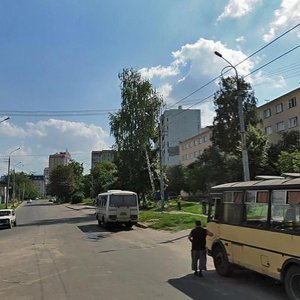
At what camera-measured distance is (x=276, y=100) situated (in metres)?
65.8

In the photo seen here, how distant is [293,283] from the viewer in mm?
8453

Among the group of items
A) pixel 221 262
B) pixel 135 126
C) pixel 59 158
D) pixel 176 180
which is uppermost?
pixel 59 158

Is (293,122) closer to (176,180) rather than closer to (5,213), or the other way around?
(176,180)

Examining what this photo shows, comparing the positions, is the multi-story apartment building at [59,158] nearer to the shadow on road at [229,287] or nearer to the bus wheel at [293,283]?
the shadow on road at [229,287]

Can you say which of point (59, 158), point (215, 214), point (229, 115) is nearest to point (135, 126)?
point (229, 115)

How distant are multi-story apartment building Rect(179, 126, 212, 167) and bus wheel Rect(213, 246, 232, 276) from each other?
82.9m

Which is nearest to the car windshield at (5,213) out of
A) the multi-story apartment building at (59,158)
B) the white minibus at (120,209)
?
the white minibus at (120,209)

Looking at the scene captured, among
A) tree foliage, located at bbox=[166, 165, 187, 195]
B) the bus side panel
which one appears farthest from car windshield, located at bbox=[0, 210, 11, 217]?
tree foliage, located at bbox=[166, 165, 187, 195]

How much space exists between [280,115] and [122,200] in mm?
41504

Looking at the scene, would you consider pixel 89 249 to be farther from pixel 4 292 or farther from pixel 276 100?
pixel 276 100

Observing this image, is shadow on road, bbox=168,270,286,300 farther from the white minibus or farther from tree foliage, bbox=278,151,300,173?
the white minibus

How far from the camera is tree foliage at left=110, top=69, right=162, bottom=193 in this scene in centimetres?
4847

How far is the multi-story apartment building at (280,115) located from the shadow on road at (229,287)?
5246 cm

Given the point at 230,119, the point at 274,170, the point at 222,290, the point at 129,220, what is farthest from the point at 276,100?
the point at 222,290
